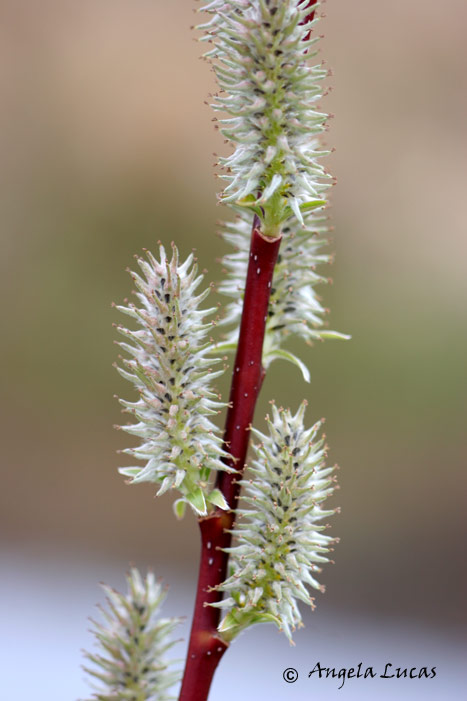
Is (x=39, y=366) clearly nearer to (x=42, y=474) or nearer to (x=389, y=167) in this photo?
(x=42, y=474)

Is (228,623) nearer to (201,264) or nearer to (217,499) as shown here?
(217,499)

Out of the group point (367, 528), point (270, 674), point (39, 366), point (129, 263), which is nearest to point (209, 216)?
point (129, 263)

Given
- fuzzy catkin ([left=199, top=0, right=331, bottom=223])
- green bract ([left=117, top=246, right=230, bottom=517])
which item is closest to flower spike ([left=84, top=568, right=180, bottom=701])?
green bract ([left=117, top=246, right=230, bottom=517])

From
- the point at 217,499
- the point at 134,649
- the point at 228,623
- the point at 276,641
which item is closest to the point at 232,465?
the point at 217,499

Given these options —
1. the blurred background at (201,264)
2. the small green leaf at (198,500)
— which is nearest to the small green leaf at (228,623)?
the small green leaf at (198,500)

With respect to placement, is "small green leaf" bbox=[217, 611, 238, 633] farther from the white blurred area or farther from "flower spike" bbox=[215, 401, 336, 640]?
the white blurred area

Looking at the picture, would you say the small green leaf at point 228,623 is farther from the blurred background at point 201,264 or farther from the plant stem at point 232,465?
the blurred background at point 201,264
